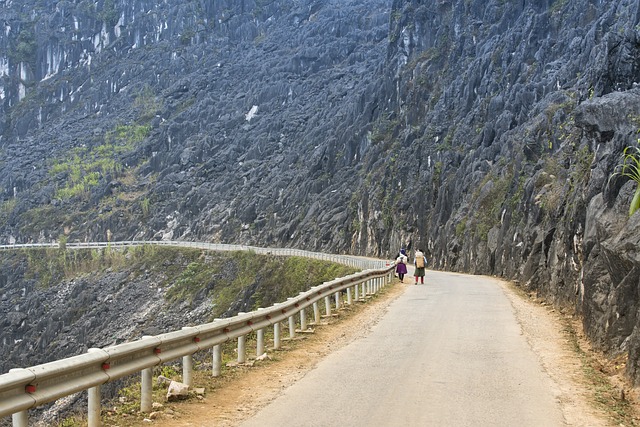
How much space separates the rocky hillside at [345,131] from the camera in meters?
24.1

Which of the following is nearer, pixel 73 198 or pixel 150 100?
pixel 73 198

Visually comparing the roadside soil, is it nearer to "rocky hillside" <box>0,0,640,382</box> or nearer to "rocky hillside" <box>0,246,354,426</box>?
"rocky hillside" <box>0,0,640,382</box>

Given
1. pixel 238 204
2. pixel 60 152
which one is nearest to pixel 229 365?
pixel 238 204

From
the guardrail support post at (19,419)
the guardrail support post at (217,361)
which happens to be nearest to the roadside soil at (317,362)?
the guardrail support post at (217,361)

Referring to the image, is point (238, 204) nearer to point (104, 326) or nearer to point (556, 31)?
point (104, 326)

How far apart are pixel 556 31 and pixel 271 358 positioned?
58.0 meters

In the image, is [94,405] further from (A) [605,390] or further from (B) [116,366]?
(A) [605,390]

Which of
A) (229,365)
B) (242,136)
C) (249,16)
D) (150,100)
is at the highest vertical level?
(249,16)

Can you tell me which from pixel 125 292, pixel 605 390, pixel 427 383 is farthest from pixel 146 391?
pixel 125 292

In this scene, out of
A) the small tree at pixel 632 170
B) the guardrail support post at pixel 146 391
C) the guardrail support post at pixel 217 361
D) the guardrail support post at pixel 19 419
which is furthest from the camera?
the small tree at pixel 632 170

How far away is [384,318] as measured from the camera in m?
19.1

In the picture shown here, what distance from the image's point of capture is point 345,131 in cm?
9431

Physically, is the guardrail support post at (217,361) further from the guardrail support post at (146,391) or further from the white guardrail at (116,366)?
the guardrail support post at (146,391)

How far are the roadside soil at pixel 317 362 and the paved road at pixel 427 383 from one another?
0.79ft
